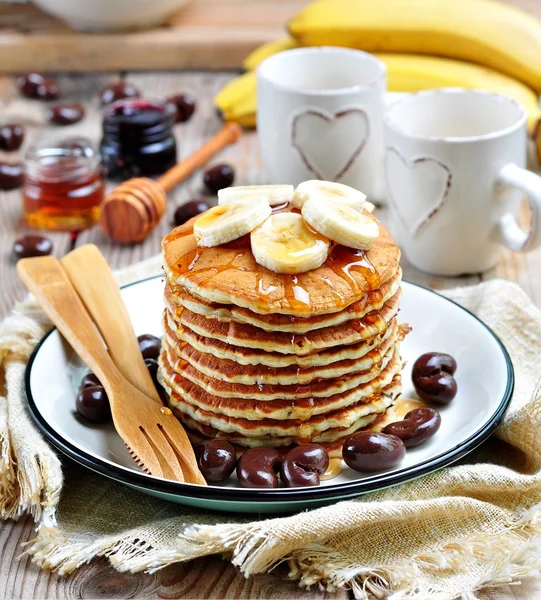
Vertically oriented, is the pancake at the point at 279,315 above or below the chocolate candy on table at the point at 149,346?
above

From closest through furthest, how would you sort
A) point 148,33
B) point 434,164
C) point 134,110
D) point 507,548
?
point 507,548
point 434,164
point 134,110
point 148,33

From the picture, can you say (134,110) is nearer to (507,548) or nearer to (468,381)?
(468,381)

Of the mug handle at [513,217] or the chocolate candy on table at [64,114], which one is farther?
the chocolate candy on table at [64,114]

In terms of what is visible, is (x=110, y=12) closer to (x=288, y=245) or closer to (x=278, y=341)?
(x=288, y=245)

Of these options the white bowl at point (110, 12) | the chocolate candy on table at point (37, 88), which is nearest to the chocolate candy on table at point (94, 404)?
the chocolate candy on table at point (37, 88)

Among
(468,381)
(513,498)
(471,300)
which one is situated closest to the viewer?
(513,498)

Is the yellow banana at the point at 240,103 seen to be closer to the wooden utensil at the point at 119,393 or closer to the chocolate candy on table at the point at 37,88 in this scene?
the chocolate candy on table at the point at 37,88

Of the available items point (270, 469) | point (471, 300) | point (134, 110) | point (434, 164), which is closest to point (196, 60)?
point (134, 110)
